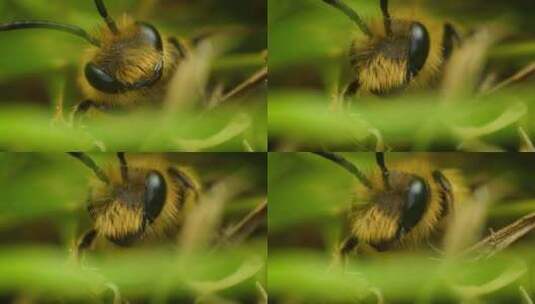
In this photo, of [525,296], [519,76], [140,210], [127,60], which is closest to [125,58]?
[127,60]

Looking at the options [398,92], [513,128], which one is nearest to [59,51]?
[398,92]

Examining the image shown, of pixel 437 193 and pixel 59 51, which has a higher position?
pixel 59 51

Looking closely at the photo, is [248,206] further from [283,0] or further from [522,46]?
[522,46]

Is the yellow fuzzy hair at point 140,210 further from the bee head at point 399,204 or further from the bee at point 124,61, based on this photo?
the bee head at point 399,204

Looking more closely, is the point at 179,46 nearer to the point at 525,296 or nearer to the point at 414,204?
the point at 414,204

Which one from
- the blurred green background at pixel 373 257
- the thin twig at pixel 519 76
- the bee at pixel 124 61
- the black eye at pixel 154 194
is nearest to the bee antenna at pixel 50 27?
the bee at pixel 124 61

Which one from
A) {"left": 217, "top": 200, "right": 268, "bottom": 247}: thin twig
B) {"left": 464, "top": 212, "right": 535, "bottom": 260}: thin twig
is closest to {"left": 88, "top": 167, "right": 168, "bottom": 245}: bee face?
{"left": 217, "top": 200, "right": 268, "bottom": 247}: thin twig

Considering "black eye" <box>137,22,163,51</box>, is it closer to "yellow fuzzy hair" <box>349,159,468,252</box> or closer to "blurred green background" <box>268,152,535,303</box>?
"blurred green background" <box>268,152,535,303</box>
